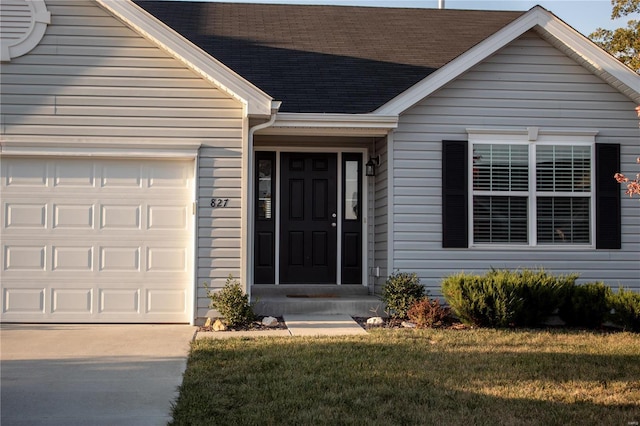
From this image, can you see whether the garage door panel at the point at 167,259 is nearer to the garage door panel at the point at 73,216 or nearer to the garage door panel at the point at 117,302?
the garage door panel at the point at 117,302

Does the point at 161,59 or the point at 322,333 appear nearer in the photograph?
the point at 322,333

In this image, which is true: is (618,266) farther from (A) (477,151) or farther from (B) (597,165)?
(A) (477,151)

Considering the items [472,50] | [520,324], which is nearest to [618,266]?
[520,324]

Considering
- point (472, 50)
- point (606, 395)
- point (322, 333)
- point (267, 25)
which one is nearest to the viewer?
point (606, 395)

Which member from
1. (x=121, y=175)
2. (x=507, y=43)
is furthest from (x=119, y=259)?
(x=507, y=43)

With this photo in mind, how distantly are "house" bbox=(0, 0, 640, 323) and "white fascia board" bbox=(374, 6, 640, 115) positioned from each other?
3 cm

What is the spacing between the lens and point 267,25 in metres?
13.3

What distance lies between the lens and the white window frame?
996 centimetres

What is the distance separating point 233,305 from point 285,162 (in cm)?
308

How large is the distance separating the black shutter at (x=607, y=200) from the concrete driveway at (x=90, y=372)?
5927 millimetres

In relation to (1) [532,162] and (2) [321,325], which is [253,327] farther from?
(1) [532,162]

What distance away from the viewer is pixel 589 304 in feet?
29.6

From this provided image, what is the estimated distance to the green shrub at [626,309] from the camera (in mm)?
8719

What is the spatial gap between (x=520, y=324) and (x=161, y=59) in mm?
5773
